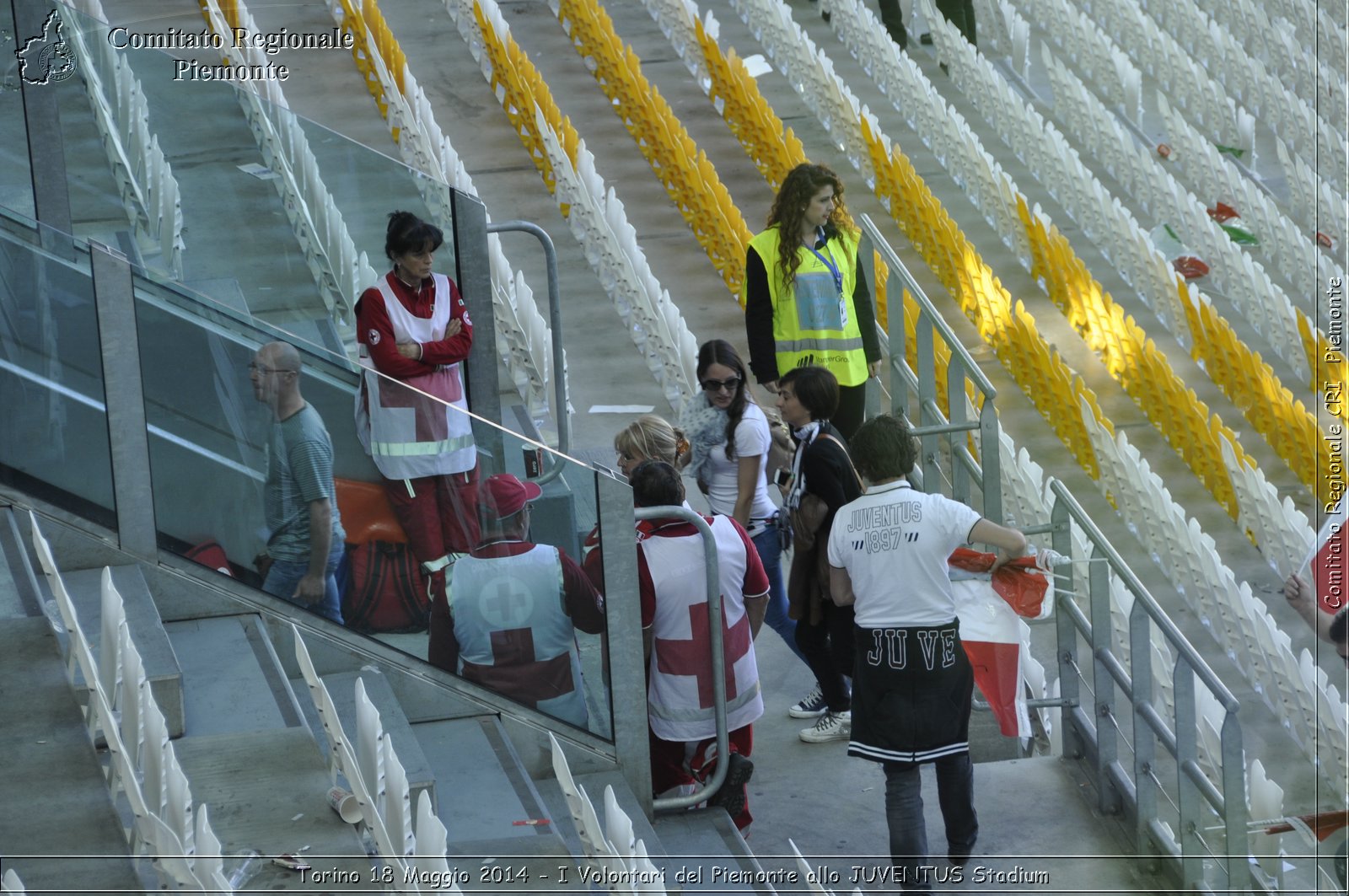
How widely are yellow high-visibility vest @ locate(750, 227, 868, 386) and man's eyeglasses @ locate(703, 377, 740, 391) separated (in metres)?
0.80

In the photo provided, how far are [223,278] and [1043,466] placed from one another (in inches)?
190

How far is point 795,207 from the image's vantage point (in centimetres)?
692

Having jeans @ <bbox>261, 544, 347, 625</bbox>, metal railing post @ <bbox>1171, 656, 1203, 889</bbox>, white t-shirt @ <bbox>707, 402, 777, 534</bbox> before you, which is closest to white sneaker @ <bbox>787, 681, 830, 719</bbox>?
white t-shirt @ <bbox>707, 402, 777, 534</bbox>

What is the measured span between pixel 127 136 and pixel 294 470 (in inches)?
89.4

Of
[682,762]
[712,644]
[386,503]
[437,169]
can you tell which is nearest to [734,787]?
[682,762]

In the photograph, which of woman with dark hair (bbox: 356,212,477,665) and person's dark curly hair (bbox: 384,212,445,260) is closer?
woman with dark hair (bbox: 356,212,477,665)

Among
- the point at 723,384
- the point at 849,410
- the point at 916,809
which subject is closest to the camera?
the point at 916,809

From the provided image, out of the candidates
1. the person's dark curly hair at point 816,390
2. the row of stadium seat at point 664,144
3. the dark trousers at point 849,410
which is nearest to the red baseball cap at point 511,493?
the person's dark curly hair at point 816,390

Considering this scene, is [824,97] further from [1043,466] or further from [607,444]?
[607,444]

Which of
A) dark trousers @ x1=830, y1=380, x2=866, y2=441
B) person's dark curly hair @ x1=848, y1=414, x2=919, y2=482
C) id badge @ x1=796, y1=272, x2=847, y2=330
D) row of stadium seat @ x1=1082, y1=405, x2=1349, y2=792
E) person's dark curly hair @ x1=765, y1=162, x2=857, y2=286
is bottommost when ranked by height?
row of stadium seat @ x1=1082, y1=405, x2=1349, y2=792

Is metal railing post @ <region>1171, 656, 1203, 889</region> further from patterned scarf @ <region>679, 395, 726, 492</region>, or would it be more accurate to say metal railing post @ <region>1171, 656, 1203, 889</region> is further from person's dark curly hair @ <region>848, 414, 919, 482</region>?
patterned scarf @ <region>679, 395, 726, 492</region>

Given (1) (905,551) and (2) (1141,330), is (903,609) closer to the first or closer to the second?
→ (1) (905,551)

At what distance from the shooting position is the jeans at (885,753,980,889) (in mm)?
5234

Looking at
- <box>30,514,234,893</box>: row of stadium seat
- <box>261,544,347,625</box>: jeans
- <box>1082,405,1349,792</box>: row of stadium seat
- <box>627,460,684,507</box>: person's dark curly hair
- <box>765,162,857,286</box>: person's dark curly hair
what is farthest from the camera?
<box>1082,405,1349,792</box>: row of stadium seat
